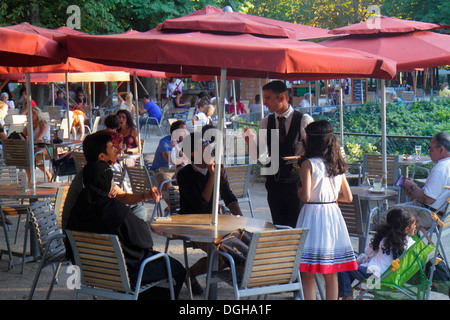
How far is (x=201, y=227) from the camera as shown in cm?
501

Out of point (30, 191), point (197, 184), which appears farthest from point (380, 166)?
point (30, 191)

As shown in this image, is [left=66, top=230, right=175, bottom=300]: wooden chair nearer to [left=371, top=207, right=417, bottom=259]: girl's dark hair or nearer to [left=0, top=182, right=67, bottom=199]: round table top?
[left=371, top=207, right=417, bottom=259]: girl's dark hair

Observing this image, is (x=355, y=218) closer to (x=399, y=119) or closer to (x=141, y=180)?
(x=141, y=180)

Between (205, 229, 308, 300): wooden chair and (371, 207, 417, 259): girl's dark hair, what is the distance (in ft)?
3.06

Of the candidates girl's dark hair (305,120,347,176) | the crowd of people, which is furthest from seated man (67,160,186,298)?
girl's dark hair (305,120,347,176)

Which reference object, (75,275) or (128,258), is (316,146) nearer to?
(128,258)

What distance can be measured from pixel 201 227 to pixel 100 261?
1.04 meters

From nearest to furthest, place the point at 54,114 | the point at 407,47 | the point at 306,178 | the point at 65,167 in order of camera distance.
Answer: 1. the point at 306,178
2. the point at 407,47
3. the point at 65,167
4. the point at 54,114

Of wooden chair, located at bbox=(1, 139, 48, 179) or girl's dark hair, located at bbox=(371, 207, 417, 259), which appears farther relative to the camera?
wooden chair, located at bbox=(1, 139, 48, 179)

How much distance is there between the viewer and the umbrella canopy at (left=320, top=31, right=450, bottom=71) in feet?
24.1

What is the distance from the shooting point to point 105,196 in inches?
177
